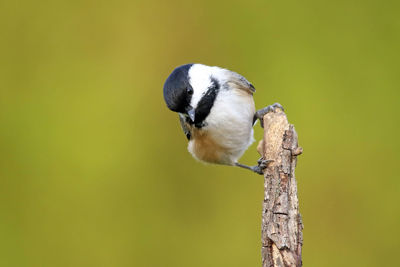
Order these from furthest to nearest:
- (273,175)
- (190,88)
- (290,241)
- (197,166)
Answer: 1. (197,166)
2. (190,88)
3. (273,175)
4. (290,241)

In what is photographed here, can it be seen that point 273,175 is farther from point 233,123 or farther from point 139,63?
point 139,63

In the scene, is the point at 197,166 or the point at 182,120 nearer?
the point at 182,120

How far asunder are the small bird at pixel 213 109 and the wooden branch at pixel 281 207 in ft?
0.95

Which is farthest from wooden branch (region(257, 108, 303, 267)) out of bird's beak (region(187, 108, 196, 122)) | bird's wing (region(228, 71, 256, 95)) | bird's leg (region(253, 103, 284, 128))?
bird's wing (region(228, 71, 256, 95))

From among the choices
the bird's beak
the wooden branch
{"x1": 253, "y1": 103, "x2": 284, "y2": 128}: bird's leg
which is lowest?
the wooden branch

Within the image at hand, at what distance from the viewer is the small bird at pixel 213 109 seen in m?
1.92

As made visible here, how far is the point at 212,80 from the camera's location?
207 centimetres

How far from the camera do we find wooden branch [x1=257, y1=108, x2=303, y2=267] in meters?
1.43

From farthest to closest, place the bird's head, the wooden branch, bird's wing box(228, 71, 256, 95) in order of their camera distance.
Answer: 1. bird's wing box(228, 71, 256, 95)
2. the bird's head
3. the wooden branch

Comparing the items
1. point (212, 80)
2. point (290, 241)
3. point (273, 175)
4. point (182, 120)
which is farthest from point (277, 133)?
point (182, 120)

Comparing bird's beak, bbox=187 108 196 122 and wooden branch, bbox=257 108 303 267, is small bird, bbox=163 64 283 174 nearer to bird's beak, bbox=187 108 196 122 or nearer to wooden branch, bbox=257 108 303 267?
bird's beak, bbox=187 108 196 122

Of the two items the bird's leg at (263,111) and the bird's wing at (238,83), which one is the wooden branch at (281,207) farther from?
the bird's wing at (238,83)

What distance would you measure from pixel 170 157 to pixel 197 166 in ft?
0.55

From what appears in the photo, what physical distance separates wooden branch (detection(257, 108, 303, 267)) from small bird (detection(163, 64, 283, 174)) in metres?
0.29
